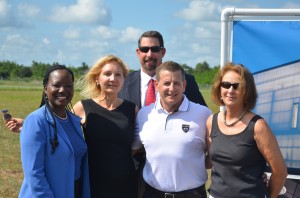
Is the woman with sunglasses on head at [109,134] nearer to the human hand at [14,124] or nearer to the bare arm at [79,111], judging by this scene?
the bare arm at [79,111]

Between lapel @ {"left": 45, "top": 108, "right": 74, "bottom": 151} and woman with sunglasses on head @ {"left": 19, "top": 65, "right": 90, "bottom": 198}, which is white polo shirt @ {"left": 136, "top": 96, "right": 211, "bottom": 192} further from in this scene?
lapel @ {"left": 45, "top": 108, "right": 74, "bottom": 151}

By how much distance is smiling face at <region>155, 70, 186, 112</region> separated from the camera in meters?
3.61

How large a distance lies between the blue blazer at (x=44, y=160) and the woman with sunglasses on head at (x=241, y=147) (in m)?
1.10

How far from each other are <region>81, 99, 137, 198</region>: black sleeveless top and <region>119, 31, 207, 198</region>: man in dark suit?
65 centimetres

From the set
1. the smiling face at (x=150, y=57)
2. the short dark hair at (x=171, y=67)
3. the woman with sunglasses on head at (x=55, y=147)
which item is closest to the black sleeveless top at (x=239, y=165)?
the short dark hair at (x=171, y=67)

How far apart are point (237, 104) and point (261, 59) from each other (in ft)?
2.50

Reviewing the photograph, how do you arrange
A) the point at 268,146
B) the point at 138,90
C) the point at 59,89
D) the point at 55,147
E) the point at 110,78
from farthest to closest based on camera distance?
the point at 138,90 < the point at 110,78 < the point at 59,89 < the point at 55,147 < the point at 268,146

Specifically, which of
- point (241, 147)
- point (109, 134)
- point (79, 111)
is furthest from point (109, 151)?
point (241, 147)

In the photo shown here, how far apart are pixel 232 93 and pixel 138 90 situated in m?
1.47

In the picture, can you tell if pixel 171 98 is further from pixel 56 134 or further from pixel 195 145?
pixel 56 134

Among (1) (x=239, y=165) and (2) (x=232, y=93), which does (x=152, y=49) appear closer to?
(2) (x=232, y=93)

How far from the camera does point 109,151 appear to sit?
3887 mm

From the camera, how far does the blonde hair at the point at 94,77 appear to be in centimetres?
405

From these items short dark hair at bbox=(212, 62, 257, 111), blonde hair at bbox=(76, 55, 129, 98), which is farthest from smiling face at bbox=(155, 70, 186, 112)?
blonde hair at bbox=(76, 55, 129, 98)
